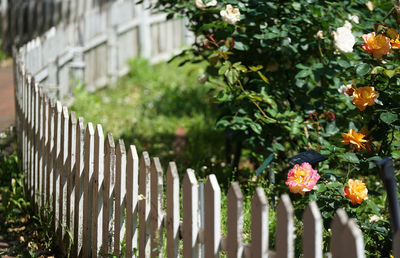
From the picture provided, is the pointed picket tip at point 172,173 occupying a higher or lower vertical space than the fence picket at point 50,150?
lower

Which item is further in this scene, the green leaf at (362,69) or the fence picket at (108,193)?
the green leaf at (362,69)

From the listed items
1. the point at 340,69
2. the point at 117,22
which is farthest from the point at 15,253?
the point at 117,22

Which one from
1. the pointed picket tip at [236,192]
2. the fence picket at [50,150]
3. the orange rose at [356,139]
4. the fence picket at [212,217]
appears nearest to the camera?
the pointed picket tip at [236,192]

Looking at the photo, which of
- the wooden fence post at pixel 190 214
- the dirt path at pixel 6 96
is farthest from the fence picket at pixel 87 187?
the dirt path at pixel 6 96

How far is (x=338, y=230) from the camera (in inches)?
89.4

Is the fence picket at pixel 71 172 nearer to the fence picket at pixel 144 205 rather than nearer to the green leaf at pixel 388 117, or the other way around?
the fence picket at pixel 144 205

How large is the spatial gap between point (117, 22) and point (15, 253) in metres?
5.82

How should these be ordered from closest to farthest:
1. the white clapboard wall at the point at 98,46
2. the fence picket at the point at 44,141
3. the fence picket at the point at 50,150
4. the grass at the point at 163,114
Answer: the fence picket at the point at 50,150 → the fence picket at the point at 44,141 → the grass at the point at 163,114 → the white clapboard wall at the point at 98,46

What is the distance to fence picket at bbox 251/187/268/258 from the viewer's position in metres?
2.46

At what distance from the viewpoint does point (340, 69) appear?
4504 mm

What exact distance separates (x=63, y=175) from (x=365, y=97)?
1.77 meters

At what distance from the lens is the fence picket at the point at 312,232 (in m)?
2.31

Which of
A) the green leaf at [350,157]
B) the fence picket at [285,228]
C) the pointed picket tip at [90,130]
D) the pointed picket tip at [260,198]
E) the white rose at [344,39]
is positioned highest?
the white rose at [344,39]

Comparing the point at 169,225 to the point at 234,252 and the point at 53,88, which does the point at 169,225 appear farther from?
the point at 53,88
